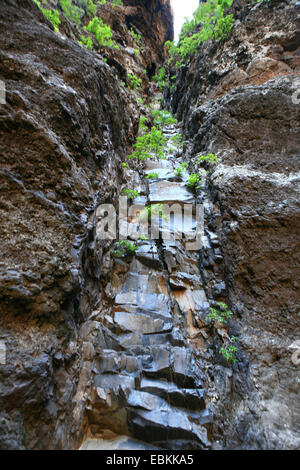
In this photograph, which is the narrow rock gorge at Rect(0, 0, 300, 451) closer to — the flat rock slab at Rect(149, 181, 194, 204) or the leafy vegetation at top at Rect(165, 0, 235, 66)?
the flat rock slab at Rect(149, 181, 194, 204)

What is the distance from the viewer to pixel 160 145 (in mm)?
10695

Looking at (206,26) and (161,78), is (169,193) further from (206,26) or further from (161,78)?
(161,78)

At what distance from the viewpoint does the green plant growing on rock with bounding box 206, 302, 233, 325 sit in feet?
14.9

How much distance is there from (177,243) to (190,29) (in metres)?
17.4

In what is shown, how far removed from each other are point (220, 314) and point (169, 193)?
451 centimetres

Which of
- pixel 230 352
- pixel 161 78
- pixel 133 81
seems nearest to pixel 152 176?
pixel 230 352

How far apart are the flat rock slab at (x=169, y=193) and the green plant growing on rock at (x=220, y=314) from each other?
3.63 m

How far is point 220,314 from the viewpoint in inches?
183

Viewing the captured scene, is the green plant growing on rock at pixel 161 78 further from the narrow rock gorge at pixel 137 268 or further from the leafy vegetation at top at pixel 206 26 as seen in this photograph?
the narrow rock gorge at pixel 137 268

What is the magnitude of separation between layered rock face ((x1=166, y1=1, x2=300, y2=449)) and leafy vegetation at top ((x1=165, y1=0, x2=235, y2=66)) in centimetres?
62

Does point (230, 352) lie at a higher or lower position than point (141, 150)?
lower

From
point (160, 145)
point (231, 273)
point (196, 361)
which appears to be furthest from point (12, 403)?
point (160, 145)

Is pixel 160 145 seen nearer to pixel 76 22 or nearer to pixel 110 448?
pixel 76 22

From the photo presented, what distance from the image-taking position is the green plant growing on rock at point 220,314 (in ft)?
14.9
